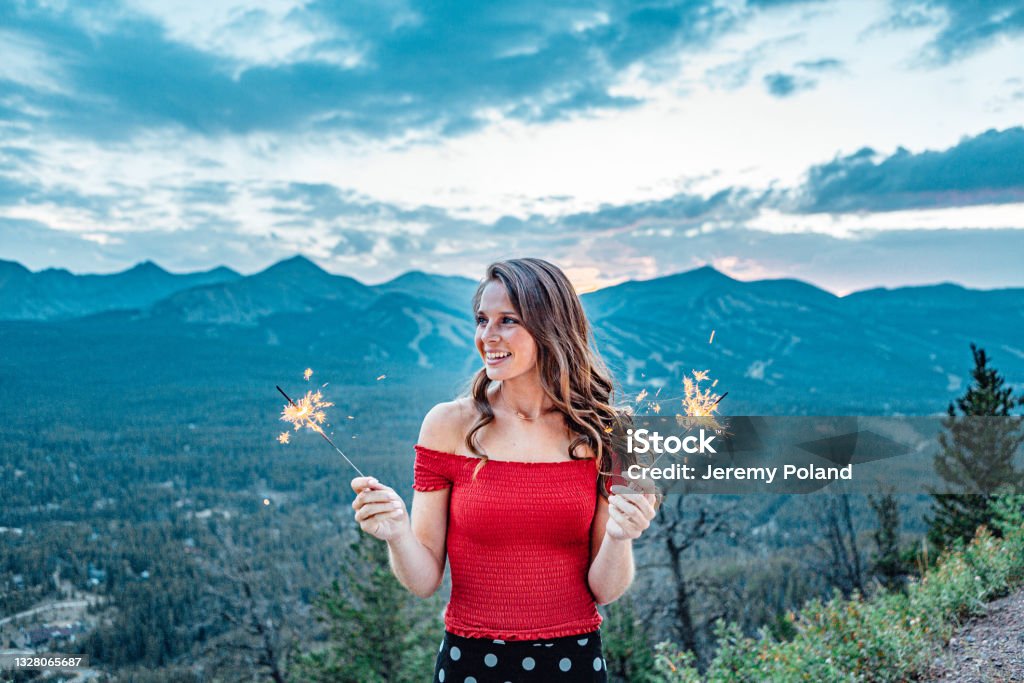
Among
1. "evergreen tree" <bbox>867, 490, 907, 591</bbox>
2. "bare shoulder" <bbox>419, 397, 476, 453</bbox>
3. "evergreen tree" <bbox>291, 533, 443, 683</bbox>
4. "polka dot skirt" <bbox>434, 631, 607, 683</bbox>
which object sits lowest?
Result: "evergreen tree" <bbox>291, 533, 443, 683</bbox>

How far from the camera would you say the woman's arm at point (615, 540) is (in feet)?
8.87

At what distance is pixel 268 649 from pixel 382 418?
142 meters

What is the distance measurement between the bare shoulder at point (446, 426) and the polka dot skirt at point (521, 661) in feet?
2.74

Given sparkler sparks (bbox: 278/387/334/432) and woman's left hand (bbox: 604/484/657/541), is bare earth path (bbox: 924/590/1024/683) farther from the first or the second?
sparkler sparks (bbox: 278/387/334/432)

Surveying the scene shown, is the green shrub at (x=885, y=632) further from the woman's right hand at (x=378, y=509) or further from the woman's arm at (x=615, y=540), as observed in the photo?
the woman's right hand at (x=378, y=509)

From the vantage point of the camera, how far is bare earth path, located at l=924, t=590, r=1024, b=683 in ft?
14.5

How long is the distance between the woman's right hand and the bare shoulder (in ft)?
1.30

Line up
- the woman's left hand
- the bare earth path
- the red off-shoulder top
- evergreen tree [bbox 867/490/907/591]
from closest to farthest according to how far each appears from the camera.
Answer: the woman's left hand, the red off-shoulder top, the bare earth path, evergreen tree [bbox 867/490/907/591]

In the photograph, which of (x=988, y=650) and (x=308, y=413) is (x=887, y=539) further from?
(x=308, y=413)

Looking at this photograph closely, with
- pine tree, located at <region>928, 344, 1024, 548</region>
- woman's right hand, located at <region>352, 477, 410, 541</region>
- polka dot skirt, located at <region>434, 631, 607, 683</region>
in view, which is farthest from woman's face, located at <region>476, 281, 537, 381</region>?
pine tree, located at <region>928, 344, 1024, 548</region>

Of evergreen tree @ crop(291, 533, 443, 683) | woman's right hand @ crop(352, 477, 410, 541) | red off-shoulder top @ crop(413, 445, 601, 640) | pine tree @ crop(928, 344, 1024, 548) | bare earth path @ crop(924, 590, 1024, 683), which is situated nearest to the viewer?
woman's right hand @ crop(352, 477, 410, 541)

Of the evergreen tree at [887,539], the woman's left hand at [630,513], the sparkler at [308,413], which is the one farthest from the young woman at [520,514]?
the evergreen tree at [887,539]

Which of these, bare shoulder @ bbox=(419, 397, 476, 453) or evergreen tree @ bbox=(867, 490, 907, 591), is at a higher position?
bare shoulder @ bbox=(419, 397, 476, 453)

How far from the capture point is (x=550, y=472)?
3.11 meters
